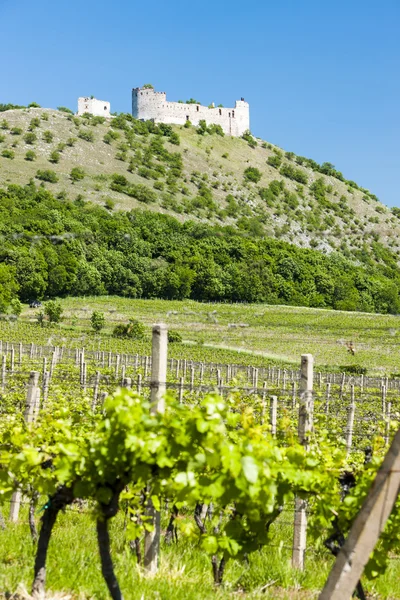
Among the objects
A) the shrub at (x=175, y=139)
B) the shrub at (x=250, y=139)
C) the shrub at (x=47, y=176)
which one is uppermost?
the shrub at (x=250, y=139)

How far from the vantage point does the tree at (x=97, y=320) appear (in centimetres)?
3241

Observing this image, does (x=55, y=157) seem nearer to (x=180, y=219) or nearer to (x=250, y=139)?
(x=180, y=219)

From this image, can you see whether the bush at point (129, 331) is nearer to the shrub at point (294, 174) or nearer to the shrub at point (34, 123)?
the shrub at point (34, 123)

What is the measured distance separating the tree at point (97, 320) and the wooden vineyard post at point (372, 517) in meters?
29.6

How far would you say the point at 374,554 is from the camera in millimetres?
3955

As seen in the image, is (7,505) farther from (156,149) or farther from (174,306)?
(156,149)

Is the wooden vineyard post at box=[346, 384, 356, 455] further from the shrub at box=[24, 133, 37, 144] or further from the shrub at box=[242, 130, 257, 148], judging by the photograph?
the shrub at box=[242, 130, 257, 148]

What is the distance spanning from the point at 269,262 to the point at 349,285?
33.7 feet

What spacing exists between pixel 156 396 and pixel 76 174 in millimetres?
84633

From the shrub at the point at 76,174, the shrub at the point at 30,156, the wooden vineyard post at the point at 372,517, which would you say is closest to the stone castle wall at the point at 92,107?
the shrub at the point at 30,156

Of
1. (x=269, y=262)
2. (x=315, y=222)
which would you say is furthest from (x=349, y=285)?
(x=315, y=222)

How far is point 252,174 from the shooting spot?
119 m

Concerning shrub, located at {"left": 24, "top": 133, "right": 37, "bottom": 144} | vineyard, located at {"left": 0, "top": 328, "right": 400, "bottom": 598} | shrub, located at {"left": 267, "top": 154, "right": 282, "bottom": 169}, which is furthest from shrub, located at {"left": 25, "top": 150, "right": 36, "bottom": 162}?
vineyard, located at {"left": 0, "top": 328, "right": 400, "bottom": 598}

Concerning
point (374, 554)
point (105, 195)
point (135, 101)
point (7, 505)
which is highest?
point (135, 101)
